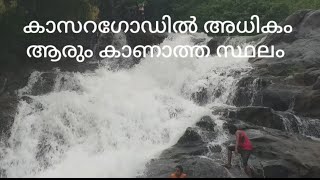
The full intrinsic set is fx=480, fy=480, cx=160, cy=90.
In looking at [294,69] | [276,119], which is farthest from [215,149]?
[294,69]

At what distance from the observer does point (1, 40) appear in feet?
70.0

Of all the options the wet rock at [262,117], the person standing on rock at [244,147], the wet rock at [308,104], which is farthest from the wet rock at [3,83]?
the wet rock at [308,104]

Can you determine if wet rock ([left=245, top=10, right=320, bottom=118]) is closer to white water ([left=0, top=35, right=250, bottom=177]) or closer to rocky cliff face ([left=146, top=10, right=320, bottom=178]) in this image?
rocky cliff face ([left=146, top=10, right=320, bottom=178])

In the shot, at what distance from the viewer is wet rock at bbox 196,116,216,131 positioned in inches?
657

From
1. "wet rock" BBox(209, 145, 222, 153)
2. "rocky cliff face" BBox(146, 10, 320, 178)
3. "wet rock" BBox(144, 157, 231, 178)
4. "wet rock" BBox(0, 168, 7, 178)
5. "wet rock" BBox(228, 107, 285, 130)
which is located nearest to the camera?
"wet rock" BBox(144, 157, 231, 178)

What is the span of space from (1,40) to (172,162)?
11.0 meters

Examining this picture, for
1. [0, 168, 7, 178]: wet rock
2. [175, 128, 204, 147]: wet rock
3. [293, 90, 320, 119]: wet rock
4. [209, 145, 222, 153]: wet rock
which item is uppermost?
[293, 90, 320, 119]: wet rock

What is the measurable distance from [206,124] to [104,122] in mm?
4105

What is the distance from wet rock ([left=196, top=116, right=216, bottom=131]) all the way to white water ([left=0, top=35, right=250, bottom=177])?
0.77 metres

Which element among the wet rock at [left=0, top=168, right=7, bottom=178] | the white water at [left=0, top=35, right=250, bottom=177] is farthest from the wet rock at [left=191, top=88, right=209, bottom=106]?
the wet rock at [left=0, top=168, right=7, bottom=178]

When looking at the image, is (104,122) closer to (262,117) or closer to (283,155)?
(262,117)

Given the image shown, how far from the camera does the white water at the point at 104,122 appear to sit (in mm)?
15798

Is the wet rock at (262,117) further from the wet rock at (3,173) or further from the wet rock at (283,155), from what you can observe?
the wet rock at (3,173)

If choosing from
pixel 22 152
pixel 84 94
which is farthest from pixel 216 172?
pixel 84 94
